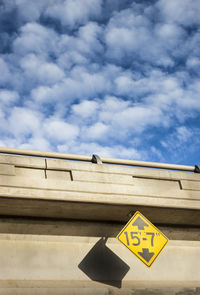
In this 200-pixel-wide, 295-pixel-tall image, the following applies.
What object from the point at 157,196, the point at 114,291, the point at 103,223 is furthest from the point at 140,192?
the point at 114,291

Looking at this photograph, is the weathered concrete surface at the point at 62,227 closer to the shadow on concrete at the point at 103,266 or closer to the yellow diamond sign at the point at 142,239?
the shadow on concrete at the point at 103,266

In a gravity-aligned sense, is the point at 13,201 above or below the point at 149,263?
above

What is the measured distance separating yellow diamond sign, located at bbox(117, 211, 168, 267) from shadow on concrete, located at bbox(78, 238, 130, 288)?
2.81 ft

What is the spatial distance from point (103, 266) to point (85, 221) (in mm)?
1068

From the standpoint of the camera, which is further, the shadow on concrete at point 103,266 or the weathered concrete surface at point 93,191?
the shadow on concrete at point 103,266

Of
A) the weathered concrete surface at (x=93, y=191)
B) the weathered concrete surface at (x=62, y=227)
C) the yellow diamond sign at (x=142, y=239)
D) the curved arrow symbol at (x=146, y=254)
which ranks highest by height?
the weathered concrete surface at (x=93, y=191)

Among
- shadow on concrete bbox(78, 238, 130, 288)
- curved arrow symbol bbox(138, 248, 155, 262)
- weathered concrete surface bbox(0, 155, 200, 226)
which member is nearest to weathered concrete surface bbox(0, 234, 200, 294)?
shadow on concrete bbox(78, 238, 130, 288)

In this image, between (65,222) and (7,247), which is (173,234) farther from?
(7,247)

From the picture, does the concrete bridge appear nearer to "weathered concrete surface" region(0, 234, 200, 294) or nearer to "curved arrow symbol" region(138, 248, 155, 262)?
"weathered concrete surface" region(0, 234, 200, 294)

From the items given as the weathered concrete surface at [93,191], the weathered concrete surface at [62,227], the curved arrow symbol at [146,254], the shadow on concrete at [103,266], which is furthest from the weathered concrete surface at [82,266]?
the curved arrow symbol at [146,254]

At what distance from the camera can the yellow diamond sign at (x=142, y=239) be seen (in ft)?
21.4

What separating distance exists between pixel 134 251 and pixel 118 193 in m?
1.27

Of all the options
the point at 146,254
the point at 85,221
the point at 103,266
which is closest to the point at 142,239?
the point at 146,254

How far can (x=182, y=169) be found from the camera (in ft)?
27.2
